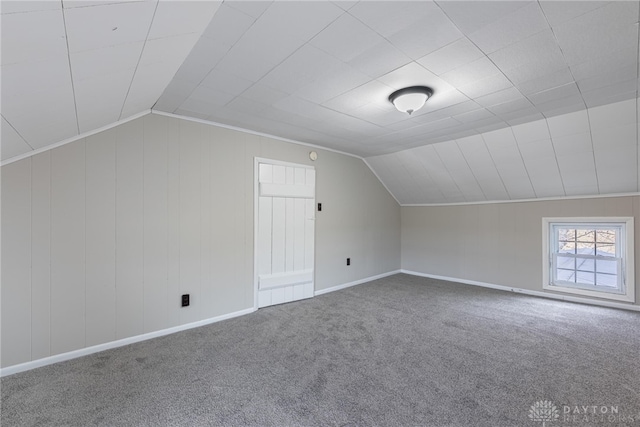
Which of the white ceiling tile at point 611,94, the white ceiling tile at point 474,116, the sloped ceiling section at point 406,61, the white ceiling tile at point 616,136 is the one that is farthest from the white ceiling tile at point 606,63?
the white ceiling tile at point 616,136

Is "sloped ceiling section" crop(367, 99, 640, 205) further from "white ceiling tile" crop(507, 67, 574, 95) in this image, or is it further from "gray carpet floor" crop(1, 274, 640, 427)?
"gray carpet floor" crop(1, 274, 640, 427)

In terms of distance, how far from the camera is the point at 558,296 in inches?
156

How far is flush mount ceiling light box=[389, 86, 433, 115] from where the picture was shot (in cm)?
235

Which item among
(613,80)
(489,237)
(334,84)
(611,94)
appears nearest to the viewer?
(613,80)

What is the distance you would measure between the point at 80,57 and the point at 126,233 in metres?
1.76

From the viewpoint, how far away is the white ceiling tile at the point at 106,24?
1.05m

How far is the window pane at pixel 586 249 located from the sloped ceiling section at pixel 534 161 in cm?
75

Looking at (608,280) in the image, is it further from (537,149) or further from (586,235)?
(537,149)

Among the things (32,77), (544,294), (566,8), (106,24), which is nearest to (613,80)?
(566,8)

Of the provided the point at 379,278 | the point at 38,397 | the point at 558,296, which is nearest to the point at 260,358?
the point at 38,397

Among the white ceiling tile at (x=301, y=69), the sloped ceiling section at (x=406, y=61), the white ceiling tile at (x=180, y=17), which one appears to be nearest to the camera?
the white ceiling tile at (x=180, y=17)

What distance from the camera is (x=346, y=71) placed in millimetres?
2111

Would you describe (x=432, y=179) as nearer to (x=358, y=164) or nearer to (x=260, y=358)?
(x=358, y=164)

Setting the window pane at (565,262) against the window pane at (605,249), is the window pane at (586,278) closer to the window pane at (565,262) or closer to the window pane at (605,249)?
the window pane at (565,262)
